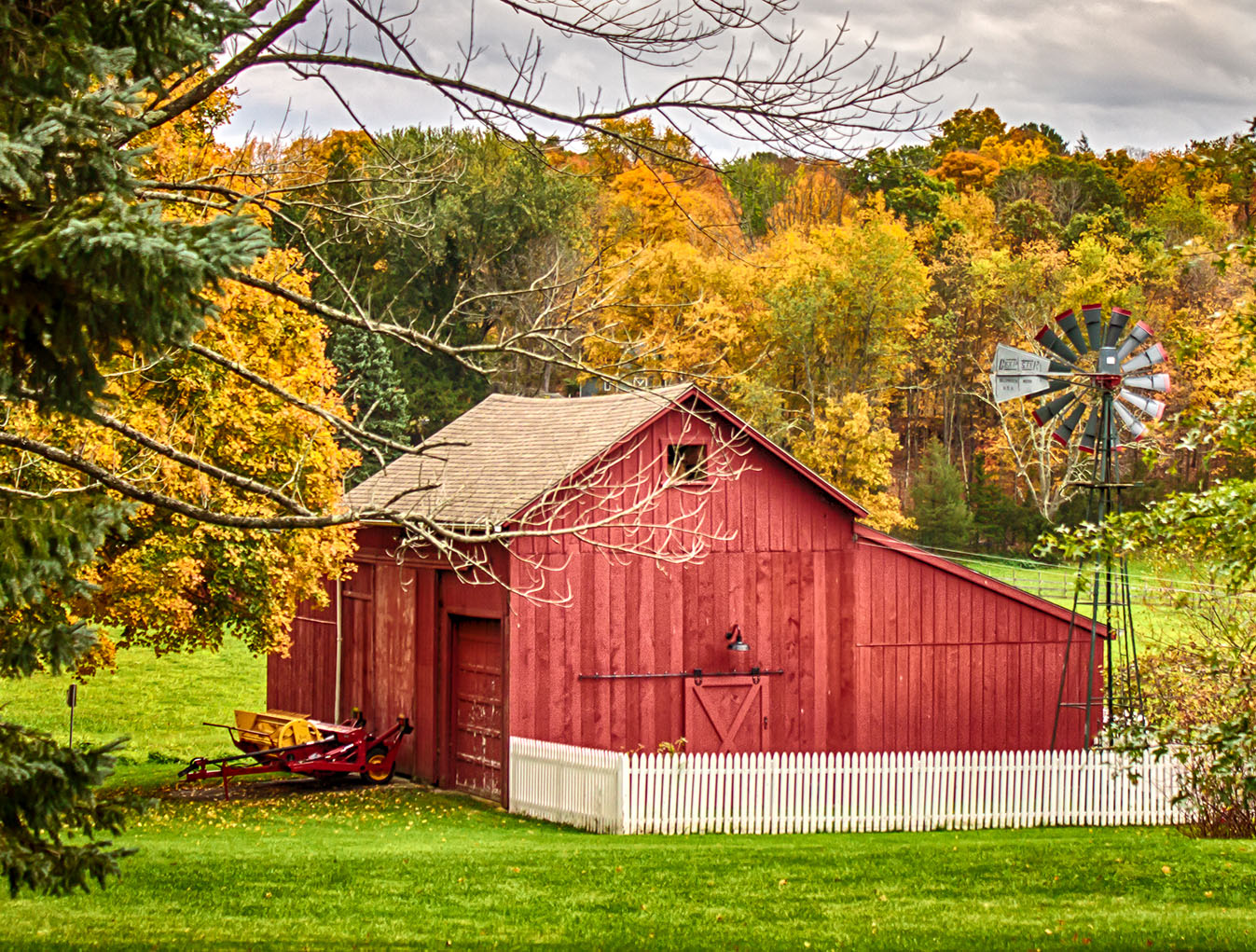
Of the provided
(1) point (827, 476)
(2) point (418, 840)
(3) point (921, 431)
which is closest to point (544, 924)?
(2) point (418, 840)

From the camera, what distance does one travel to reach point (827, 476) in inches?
2020

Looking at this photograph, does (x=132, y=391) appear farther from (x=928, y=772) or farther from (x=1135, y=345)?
(x=1135, y=345)

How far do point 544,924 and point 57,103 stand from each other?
810cm

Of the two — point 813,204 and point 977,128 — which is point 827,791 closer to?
point 813,204

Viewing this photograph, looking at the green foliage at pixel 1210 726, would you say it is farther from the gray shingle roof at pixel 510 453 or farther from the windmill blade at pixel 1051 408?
the gray shingle roof at pixel 510 453

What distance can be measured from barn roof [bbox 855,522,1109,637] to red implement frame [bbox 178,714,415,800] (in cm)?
812

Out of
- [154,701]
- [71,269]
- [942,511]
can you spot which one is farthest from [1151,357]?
[942,511]

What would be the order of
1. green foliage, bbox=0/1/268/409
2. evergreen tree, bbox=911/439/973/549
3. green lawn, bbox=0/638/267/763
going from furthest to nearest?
1. evergreen tree, bbox=911/439/973/549
2. green lawn, bbox=0/638/267/763
3. green foliage, bbox=0/1/268/409

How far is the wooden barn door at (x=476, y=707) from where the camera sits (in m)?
20.8

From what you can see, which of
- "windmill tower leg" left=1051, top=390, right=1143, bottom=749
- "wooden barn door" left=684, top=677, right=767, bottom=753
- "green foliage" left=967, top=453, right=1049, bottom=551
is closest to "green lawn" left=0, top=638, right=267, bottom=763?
"wooden barn door" left=684, top=677, right=767, bottom=753

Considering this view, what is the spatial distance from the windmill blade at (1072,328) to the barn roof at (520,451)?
4229mm

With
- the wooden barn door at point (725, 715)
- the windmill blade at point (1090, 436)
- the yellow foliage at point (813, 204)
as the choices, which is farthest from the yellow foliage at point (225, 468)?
the yellow foliage at point (813, 204)

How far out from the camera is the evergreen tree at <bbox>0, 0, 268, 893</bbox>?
5.05 meters

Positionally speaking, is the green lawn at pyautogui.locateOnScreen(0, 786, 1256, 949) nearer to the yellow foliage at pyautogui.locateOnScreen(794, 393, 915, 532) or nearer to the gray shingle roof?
the gray shingle roof
